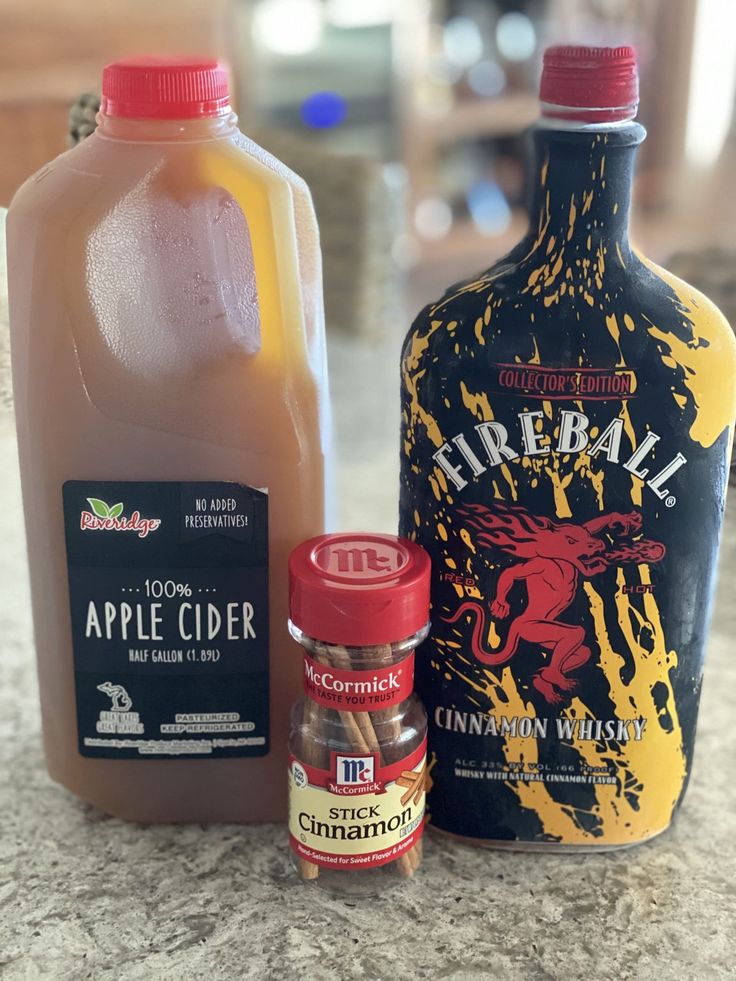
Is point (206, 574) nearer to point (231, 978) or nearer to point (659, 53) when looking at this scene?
point (231, 978)

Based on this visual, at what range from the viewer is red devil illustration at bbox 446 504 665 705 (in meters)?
0.56

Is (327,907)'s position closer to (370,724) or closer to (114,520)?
(370,724)

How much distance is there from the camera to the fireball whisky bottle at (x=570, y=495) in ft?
1.77

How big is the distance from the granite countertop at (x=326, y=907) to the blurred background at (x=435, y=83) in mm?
942

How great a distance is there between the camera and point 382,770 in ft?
1.85

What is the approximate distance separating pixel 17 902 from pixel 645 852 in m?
0.33

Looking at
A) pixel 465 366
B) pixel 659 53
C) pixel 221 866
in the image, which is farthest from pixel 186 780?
pixel 659 53

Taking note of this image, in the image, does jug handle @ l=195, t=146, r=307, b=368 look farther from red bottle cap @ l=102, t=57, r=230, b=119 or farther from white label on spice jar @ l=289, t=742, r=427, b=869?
white label on spice jar @ l=289, t=742, r=427, b=869

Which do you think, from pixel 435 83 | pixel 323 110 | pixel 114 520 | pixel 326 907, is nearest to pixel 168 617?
pixel 114 520

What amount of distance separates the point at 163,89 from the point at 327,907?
16.2 inches

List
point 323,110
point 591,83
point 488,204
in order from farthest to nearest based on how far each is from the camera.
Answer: point 488,204 → point 323,110 → point 591,83

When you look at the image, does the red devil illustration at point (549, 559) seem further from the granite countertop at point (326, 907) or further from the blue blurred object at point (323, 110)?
the blue blurred object at point (323, 110)

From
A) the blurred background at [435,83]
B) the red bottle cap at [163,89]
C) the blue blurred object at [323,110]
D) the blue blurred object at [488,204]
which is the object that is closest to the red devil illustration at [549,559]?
the red bottle cap at [163,89]

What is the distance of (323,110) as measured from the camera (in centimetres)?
262
